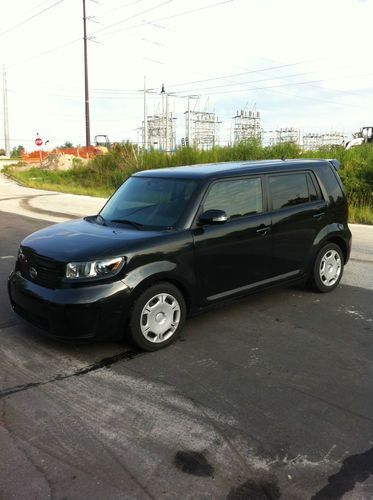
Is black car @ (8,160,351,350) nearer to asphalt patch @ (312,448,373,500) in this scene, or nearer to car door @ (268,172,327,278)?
car door @ (268,172,327,278)

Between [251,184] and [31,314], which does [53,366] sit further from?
[251,184]

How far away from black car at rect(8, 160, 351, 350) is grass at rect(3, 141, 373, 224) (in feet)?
26.1

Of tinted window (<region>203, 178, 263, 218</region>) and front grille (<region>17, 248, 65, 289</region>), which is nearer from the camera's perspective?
front grille (<region>17, 248, 65, 289</region>)

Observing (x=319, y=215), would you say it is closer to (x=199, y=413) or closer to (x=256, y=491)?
(x=199, y=413)

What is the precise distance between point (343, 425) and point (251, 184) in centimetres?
284

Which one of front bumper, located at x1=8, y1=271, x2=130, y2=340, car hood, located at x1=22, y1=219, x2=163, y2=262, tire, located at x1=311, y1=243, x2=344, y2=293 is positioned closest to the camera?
front bumper, located at x1=8, y1=271, x2=130, y2=340

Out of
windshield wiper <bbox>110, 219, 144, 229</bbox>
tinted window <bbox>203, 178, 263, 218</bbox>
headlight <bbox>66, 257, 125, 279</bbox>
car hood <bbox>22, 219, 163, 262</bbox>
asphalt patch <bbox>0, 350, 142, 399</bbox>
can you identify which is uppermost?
tinted window <bbox>203, 178, 263, 218</bbox>

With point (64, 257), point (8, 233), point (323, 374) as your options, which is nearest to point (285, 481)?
point (323, 374)

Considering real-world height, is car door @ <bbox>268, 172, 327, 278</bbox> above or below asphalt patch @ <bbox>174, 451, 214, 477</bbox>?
above

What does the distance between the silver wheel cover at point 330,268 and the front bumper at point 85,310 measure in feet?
9.62

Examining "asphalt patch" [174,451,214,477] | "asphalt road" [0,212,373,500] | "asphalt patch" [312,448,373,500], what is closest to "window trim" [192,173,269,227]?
"asphalt road" [0,212,373,500]

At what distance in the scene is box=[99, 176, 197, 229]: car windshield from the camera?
16.5ft

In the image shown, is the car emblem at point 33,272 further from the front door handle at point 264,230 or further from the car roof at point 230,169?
the front door handle at point 264,230

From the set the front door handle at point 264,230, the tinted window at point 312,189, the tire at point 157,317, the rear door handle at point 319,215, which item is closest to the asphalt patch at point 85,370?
the tire at point 157,317
